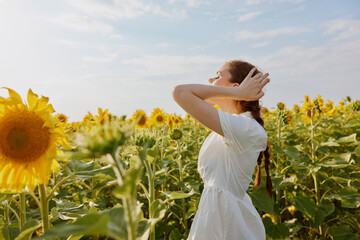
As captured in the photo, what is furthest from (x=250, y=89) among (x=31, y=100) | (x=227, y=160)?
(x=31, y=100)

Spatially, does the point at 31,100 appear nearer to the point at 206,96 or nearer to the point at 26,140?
the point at 26,140

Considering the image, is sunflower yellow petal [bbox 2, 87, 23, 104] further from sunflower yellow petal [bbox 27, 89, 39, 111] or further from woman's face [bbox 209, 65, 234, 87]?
woman's face [bbox 209, 65, 234, 87]

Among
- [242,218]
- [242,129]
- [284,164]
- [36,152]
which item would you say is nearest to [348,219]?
[284,164]

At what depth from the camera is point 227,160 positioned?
6.24ft

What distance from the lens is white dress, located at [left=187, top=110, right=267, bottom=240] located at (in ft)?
5.90

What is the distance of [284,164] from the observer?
3.85m

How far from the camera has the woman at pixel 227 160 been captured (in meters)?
1.80

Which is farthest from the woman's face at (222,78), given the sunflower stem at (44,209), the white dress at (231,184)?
the sunflower stem at (44,209)

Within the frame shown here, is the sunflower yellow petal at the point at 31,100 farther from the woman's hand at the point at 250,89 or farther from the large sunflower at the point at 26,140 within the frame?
the woman's hand at the point at 250,89

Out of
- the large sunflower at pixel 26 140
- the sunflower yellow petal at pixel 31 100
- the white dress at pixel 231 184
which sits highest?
the sunflower yellow petal at pixel 31 100

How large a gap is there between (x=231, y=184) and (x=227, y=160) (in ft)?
0.48

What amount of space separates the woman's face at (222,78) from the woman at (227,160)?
26 cm

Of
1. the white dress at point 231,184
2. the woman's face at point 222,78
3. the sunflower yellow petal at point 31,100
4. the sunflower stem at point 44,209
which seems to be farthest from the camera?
the woman's face at point 222,78

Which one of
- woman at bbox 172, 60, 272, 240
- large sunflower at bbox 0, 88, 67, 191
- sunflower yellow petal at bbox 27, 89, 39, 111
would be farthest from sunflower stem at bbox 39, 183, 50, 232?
woman at bbox 172, 60, 272, 240
